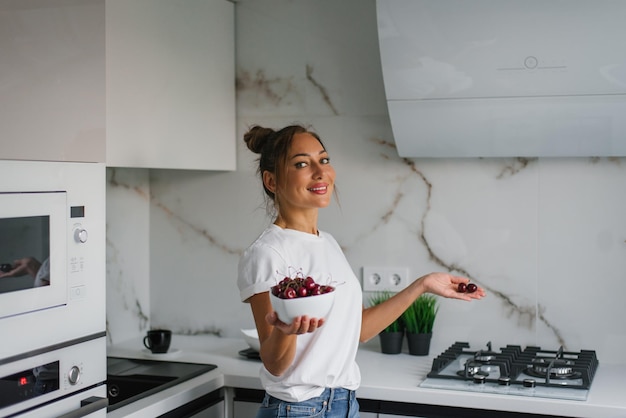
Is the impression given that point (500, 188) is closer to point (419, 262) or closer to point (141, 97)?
point (419, 262)

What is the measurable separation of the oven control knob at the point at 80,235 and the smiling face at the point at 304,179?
0.48 metres

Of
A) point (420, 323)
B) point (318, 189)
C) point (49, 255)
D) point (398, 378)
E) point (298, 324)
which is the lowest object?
point (398, 378)

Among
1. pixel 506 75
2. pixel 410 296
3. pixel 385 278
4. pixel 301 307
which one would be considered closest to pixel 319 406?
pixel 410 296

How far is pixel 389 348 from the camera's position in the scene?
101 inches

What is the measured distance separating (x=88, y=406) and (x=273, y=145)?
2.37 feet

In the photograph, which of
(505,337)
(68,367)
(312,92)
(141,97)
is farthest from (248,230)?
(68,367)

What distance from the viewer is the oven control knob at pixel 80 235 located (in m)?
1.67

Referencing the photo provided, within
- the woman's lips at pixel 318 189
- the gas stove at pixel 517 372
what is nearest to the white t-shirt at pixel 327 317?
the woman's lips at pixel 318 189

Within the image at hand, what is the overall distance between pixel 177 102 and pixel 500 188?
0.99m

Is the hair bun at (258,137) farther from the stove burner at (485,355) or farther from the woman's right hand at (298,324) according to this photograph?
the stove burner at (485,355)

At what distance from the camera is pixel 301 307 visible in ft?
4.95

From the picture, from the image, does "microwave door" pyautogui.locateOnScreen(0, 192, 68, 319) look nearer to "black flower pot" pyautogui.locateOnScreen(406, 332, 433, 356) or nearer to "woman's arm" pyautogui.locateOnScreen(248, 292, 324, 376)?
"woman's arm" pyautogui.locateOnScreen(248, 292, 324, 376)

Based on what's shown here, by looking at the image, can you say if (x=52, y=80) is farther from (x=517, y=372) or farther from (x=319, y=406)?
(x=517, y=372)

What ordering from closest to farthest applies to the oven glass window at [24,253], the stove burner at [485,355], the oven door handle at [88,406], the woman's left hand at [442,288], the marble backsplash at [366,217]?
1. the oven glass window at [24,253]
2. the oven door handle at [88,406]
3. the woman's left hand at [442,288]
4. the stove burner at [485,355]
5. the marble backsplash at [366,217]
